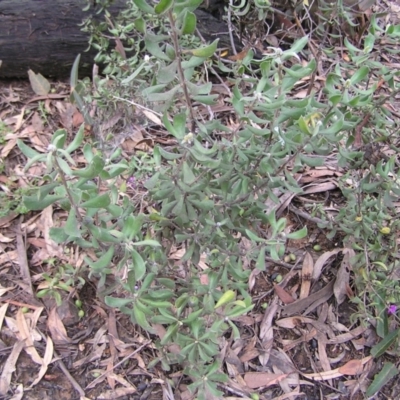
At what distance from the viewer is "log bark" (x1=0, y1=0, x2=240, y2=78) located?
2650mm

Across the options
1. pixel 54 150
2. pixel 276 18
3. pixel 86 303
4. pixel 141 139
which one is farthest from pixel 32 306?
pixel 276 18

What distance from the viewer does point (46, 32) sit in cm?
269

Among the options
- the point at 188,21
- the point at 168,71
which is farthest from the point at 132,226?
the point at 188,21

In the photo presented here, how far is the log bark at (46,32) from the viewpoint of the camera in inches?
104

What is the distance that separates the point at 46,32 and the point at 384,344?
2.30 meters

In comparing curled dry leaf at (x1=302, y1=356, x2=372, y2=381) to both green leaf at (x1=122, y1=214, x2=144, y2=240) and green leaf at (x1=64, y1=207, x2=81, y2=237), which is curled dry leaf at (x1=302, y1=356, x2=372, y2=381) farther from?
green leaf at (x1=64, y1=207, x2=81, y2=237)

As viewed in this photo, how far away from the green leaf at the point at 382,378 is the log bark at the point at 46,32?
5.98 ft

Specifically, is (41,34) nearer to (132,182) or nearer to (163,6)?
(132,182)

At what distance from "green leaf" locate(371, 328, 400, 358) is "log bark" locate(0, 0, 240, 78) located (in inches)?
67.5

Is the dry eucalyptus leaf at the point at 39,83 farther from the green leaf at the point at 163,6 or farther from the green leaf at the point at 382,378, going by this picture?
the green leaf at the point at 382,378

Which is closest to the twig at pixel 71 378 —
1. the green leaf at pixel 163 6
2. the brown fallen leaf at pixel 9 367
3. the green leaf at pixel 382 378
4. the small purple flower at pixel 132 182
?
the brown fallen leaf at pixel 9 367

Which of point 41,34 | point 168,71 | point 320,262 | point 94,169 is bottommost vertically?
point 320,262

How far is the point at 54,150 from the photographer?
3.43ft

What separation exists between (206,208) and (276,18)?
5.97 ft
